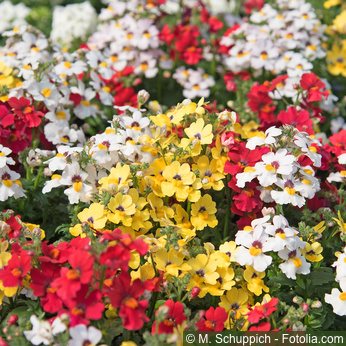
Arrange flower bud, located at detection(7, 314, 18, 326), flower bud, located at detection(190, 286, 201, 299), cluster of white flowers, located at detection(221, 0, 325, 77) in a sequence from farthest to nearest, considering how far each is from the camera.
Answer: cluster of white flowers, located at detection(221, 0, 325, 77), flower bud, located at detection(190, 286, 201, 299), flower bud, located at detection(7, 314, 18, 326)

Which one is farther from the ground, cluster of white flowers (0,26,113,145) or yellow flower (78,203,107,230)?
yellow flower (78,203,107,230)

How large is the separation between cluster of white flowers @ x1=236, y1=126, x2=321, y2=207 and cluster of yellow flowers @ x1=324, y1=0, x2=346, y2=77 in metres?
1.93

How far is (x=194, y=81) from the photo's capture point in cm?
516

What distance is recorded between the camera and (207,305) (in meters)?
3.26

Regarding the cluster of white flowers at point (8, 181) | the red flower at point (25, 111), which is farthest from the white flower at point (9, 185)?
the red flower at point (25, 111)

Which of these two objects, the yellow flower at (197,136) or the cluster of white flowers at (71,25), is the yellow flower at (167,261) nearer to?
the yellow flower at (197,136)

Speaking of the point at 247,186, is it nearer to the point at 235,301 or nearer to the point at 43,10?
the point at 235,301

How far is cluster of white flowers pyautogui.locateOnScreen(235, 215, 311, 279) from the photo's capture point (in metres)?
3.09

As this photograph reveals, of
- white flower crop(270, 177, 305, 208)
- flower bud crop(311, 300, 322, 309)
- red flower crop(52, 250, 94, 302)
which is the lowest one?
flower bud crop(311, 300, 322, 309)

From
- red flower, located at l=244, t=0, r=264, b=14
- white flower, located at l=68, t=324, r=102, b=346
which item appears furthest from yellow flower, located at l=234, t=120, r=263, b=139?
red flower, located at l=244, t=0, r=264, b=14

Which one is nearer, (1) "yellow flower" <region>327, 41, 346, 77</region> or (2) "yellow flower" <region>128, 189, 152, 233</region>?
(2) "yellow flower" <region>128, 189, 152, 233</region>

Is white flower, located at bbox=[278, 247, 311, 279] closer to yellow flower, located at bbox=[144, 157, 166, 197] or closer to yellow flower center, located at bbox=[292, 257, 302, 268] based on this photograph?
yellow flower center, located at bbox=[292, 257, 302, 268]

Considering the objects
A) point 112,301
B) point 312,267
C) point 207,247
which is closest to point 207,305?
point 207,247

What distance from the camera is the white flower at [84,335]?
2.59 m
